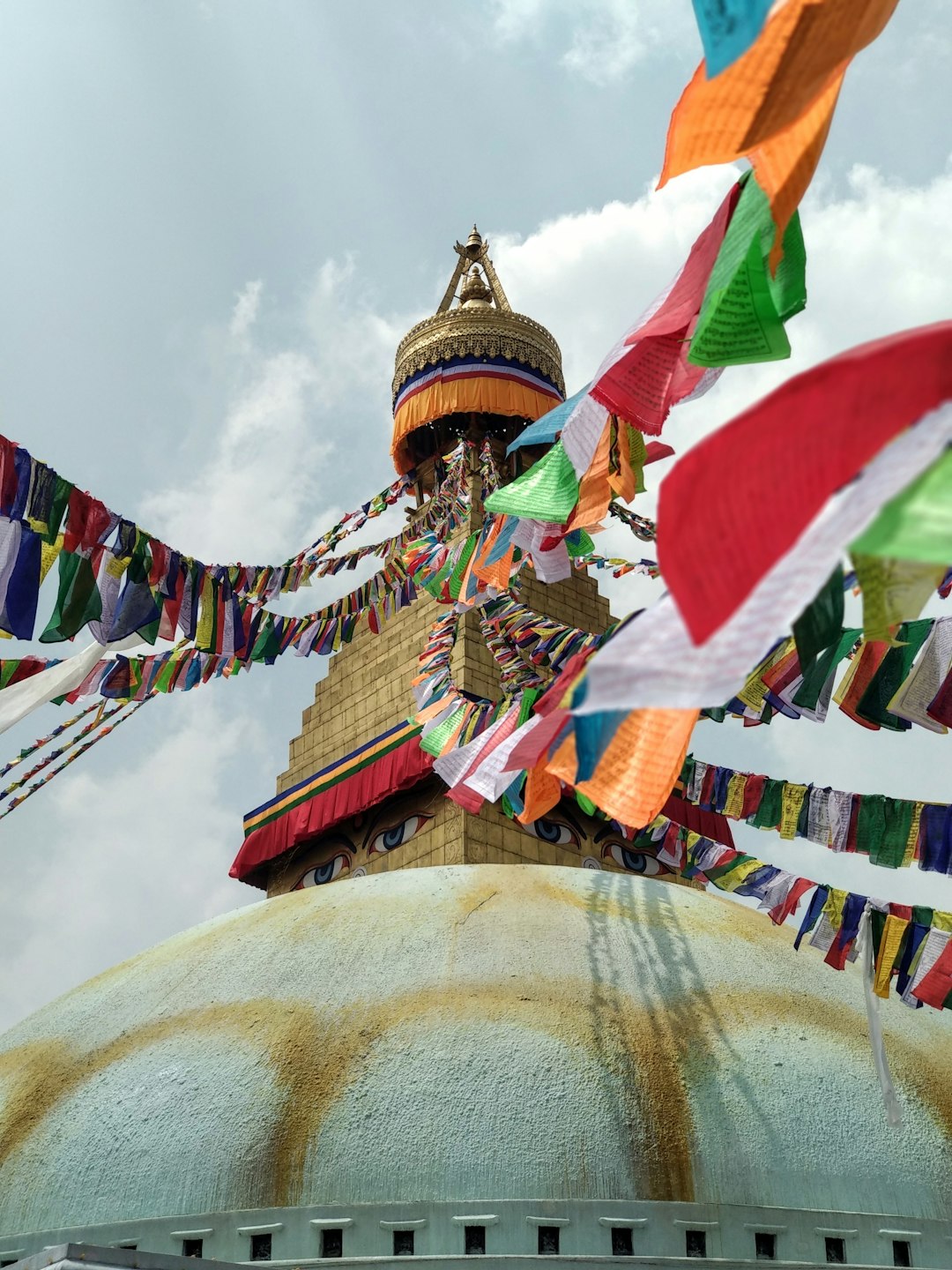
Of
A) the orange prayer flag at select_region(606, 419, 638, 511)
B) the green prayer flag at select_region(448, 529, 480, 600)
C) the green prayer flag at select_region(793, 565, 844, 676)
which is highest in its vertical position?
the green prayer flag at select_region(448, 529, 480, 600)

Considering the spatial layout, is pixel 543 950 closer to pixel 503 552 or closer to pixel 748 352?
pixel 503 552

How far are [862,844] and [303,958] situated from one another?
2803 mm

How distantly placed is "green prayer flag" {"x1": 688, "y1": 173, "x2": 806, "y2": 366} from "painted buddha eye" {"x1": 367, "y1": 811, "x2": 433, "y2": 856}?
21.0ft

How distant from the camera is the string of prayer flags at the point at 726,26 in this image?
2779 millimetres

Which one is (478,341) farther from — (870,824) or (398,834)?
(870,824)

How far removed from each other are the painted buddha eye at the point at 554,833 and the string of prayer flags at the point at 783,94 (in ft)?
22.0

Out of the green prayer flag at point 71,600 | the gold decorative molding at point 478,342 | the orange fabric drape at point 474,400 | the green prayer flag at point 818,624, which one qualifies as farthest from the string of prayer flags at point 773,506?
the gold decorative molding at point 478,342

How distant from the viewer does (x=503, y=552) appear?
6.66 meters

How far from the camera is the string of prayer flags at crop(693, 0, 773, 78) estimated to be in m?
2.78

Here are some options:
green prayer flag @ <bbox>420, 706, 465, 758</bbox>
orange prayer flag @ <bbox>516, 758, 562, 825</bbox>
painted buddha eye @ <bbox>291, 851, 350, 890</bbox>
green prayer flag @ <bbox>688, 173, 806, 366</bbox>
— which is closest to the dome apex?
painted buddha eye @ <bbox>291, 851, 350, 890</bbox>

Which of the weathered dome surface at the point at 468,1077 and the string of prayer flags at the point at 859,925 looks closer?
the weathered dome surface at the point at 468,1077

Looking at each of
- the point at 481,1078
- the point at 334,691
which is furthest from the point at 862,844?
the point at 334,691

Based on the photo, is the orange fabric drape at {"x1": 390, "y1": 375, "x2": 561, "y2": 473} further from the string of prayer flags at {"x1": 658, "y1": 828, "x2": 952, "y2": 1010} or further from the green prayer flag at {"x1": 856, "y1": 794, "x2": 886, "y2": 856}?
the green prayer flag at {"x1": 856, "y1": 794, "x2": 886, "y2": 856}

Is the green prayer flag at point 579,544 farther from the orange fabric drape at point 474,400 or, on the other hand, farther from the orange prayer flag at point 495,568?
the orange fabric drape at point 474,400
